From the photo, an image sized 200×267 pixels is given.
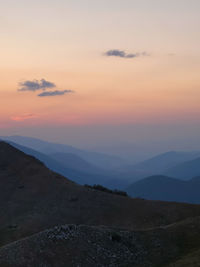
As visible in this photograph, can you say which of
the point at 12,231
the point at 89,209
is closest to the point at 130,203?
the point at 89,209

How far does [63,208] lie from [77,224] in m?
10.6

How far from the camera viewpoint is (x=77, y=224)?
52.2 meters

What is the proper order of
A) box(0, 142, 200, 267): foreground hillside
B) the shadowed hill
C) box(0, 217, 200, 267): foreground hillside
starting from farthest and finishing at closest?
the shadowed hill
box(0, 142, 200, 267): foreground hillside
box(0, 217, 200, 267): foreground hillside

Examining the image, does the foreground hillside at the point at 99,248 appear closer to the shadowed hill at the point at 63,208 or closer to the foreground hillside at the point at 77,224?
the foreground hillside at the point at 77,224

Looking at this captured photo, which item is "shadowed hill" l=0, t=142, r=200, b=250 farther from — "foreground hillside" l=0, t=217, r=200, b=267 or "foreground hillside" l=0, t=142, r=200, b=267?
"foreground hillside" l=0, t=217, r=200, b=267

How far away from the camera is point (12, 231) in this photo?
5303 cm

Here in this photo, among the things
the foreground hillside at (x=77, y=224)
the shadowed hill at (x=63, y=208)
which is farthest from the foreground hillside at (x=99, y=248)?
the shadowed hill at (x=63, y=208)

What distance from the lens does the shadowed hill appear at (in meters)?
55.2

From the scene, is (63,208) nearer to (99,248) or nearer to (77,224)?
(77,224)

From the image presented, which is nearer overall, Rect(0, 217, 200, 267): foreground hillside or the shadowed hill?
Rect(0, 217, 200, 267): foreground hillside

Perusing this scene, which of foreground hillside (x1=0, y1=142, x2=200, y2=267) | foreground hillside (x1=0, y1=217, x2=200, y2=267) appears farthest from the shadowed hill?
foreground hillside (x1=0, y1=217, x2=200, y2=267)

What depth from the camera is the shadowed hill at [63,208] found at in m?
55.2

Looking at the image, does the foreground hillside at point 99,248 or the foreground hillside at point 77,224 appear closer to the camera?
the foreground hillside at point 99,248

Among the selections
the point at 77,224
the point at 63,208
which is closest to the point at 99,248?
the point at 77,224
